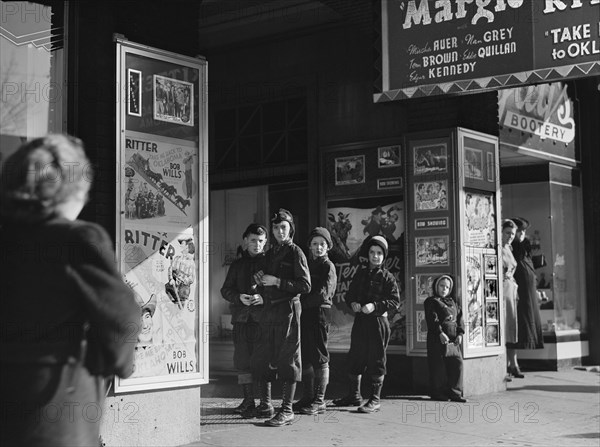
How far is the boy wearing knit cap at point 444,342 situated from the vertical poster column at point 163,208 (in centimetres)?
329

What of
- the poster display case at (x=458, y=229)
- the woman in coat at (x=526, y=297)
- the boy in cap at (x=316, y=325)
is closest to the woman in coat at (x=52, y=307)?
the boy in cap at (x=316, y=325)

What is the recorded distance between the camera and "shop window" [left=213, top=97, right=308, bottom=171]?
12375 millimetres

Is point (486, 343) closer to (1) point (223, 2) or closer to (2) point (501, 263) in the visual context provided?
(2) point (501, 263)

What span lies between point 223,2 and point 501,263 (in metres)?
5.12

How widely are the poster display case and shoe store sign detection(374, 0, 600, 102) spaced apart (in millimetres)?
1037

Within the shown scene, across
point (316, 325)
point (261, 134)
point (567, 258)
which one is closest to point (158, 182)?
point (316, 325)

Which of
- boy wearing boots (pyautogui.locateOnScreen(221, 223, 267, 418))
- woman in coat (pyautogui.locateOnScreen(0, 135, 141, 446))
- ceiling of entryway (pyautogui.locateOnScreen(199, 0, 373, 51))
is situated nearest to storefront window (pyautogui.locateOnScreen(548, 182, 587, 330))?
ceiling of entryway (pyautogui.locateOnScreen(199, 0, 373, 51))

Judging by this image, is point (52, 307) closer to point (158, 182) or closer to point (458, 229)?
point (158, 182)

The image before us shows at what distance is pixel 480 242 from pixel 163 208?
4810 millimetres

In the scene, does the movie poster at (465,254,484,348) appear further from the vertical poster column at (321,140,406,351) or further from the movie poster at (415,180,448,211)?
the vertical poster column at (321,140,406,351)

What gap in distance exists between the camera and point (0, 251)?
2.97 m

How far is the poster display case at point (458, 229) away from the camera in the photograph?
10336 millimetres

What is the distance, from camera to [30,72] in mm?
6574

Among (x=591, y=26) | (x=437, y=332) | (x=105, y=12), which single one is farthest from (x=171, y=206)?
(x=591, y=26)
